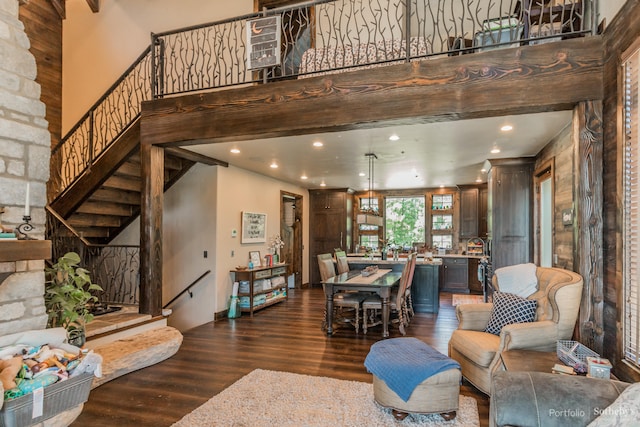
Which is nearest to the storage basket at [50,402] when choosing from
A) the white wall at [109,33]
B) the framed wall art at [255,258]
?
the framed wall art at [255,258]

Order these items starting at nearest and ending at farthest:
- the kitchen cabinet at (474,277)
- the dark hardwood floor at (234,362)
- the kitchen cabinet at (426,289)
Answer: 1. the dark hardwood floor at (234,362)
2. the kitchen cabinet at (426,289)
3. the kitchen cabinet at (474,277)

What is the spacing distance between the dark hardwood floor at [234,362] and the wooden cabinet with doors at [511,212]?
1407mm

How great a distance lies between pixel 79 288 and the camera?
340 centimetres

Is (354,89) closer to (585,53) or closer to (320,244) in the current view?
(585,53)

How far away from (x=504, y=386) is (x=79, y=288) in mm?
3512

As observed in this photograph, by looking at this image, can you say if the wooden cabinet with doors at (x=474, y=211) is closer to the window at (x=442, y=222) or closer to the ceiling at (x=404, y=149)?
the window at (x=442, y=222)

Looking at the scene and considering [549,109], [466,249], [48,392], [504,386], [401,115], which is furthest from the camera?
[466,249]

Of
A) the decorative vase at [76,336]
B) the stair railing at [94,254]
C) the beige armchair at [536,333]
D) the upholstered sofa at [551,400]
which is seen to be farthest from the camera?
the stair railing at [94,254]

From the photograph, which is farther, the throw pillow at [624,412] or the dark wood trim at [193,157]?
the dark wood trim at [193,157]

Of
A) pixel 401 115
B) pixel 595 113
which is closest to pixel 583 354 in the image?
pixel 595 113

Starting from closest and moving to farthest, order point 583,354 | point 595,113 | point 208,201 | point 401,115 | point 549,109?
1. point 583,354
2. point 595,113
3. point 549,109
4. point 401,115
5. point 208,201

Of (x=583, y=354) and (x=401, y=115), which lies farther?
(x=401, y=115)

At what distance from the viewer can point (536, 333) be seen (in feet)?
9.36

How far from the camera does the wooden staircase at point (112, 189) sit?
4859 mm
